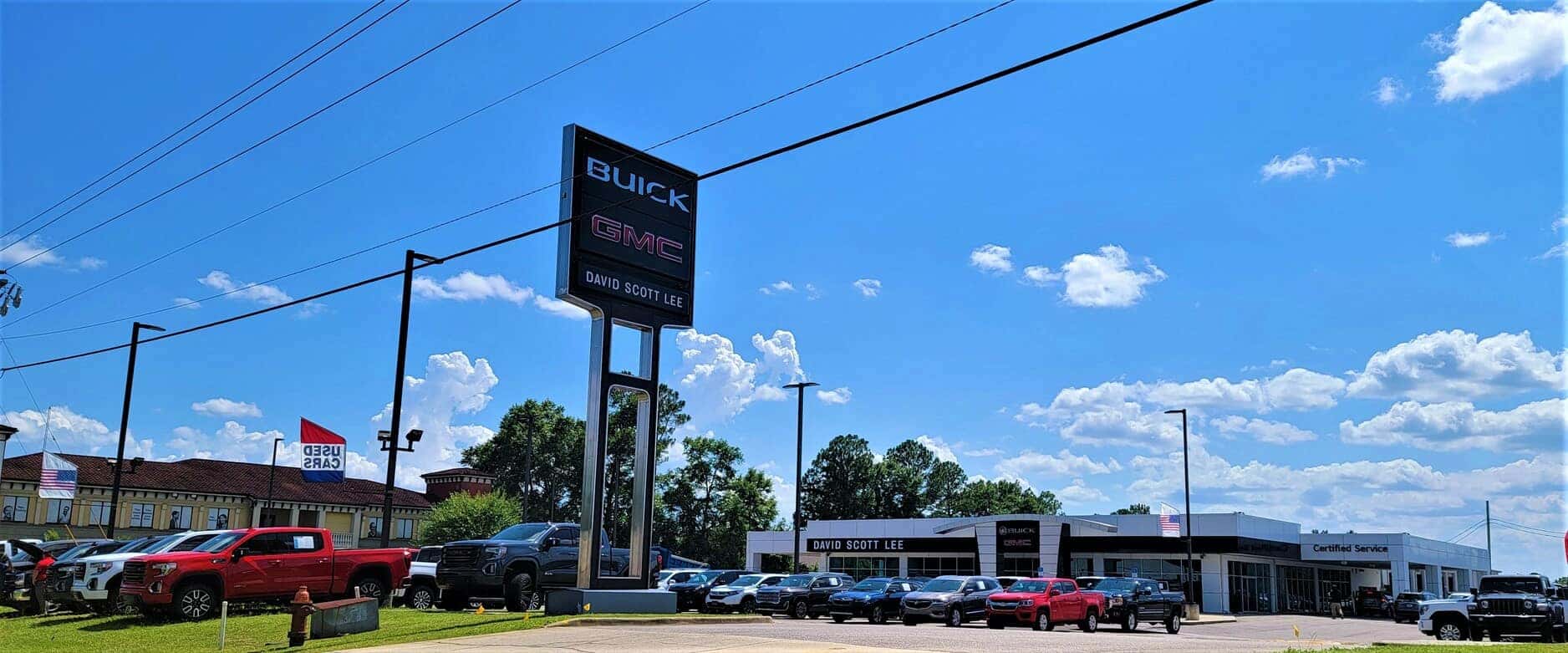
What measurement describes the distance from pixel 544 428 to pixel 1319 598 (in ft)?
179

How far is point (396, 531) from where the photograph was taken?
3268 inches

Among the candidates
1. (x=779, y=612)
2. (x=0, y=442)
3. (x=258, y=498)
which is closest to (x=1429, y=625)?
(x=779, y=612)

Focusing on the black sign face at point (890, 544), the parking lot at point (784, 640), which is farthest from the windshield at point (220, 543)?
the black sign face at point (890, 544)

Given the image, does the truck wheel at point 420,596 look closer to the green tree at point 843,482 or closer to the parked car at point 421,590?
the parked car at point 421,590

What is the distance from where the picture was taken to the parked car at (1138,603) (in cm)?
3284

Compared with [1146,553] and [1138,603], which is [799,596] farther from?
[1146,553]

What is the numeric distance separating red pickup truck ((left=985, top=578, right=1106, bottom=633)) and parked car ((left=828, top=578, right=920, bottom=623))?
7.69 ft

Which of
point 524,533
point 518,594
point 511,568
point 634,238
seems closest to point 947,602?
point 524,533

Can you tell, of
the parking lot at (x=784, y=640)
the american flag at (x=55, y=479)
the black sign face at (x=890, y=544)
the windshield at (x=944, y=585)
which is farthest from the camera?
the black sign face at (x=890, y=544)

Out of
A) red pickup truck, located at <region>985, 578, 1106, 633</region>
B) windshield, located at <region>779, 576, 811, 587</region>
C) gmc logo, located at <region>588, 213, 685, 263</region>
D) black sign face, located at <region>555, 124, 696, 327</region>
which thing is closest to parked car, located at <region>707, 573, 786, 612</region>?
windshield, located at <region>779, 576, 811, 587</region>

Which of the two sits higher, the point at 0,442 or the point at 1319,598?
the point at 0,442

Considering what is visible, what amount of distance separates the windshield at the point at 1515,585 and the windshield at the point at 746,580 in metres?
18.3

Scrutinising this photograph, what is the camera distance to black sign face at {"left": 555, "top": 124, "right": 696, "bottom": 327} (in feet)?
80.9

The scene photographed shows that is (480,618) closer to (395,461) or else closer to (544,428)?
(395,461)
